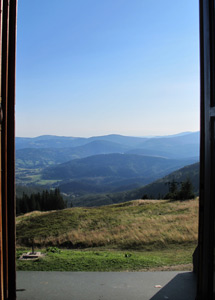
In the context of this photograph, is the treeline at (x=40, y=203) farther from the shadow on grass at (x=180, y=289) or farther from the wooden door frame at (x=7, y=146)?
the wooden door frame at (x=7, y=146)

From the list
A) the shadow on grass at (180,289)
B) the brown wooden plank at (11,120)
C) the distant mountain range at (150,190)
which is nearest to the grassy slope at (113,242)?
the shadow on grass at (180,289)

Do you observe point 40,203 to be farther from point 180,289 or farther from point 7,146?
point 7,146

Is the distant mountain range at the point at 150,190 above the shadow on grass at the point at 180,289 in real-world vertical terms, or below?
below

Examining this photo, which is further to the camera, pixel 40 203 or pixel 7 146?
pixel 40 203

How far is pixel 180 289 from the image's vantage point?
12.5ft

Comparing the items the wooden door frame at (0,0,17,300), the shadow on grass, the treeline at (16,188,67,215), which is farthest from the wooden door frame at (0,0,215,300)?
the treeline at (16,188,67,215)

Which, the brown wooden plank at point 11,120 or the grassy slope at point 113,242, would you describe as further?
the grassy slope at point 113,242

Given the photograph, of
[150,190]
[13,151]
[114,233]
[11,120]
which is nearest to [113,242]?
[114,233]

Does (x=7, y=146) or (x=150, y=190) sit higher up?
(x=7, y=146)

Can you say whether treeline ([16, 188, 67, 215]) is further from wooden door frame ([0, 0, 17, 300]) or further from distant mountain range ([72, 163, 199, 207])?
distant mountain range ([72, 163, 199, 207])

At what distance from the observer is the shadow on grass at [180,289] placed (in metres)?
3.58

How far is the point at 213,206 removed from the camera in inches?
107

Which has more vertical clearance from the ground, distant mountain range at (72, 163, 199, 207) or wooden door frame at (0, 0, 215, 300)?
wooden door frame at (0, 0, 215, 300)

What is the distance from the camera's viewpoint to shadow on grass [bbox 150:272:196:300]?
358 cm
